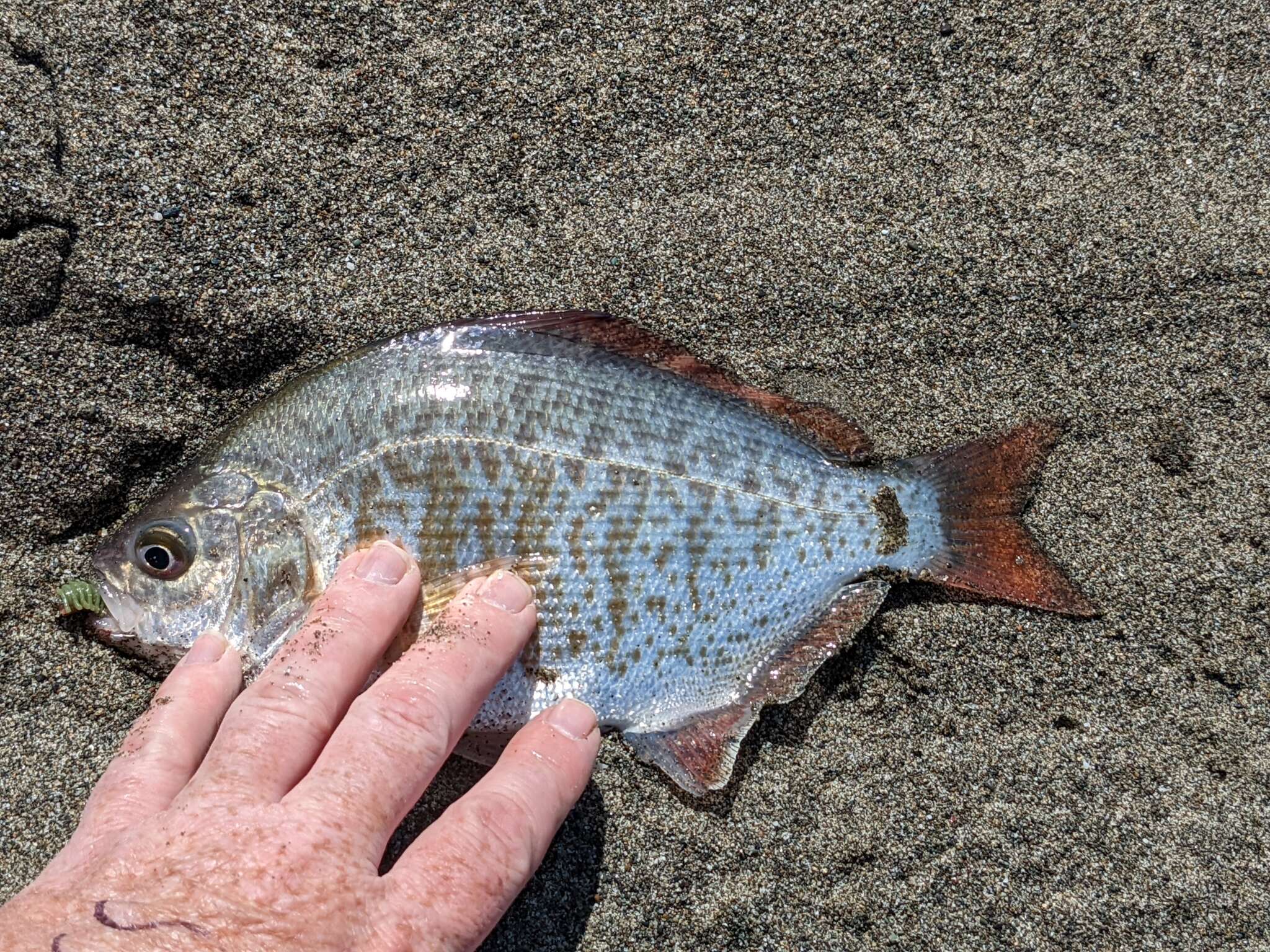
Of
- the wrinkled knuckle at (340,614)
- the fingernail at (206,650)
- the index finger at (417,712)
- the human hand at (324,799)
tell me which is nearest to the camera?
the human hand at (324,799)

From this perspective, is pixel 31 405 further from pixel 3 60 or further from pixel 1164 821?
pixel 1164 821

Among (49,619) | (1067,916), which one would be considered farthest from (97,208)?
(1067,916)

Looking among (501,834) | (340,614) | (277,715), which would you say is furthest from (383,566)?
(501,834)

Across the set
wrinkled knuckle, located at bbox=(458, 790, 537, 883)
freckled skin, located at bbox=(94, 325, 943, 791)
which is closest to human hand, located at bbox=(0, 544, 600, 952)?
wrinkled knuckle, located at bbox=(458, 790, 537, 883)

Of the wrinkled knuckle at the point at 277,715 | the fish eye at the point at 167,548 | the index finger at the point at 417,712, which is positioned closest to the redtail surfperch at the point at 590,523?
the fish eye at the point at 167,548

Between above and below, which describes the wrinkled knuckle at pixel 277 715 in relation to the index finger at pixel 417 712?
above

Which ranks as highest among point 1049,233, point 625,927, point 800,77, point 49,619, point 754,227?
point 800,77

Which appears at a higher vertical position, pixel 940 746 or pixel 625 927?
pixel 940 746

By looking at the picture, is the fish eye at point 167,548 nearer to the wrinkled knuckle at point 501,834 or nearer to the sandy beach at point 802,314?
the sandy beach at point 802,314

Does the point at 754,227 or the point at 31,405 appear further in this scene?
the point at 754,227

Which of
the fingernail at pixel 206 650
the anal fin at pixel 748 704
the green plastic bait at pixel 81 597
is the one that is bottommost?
Answer: the anal fin at pixel 748 704
